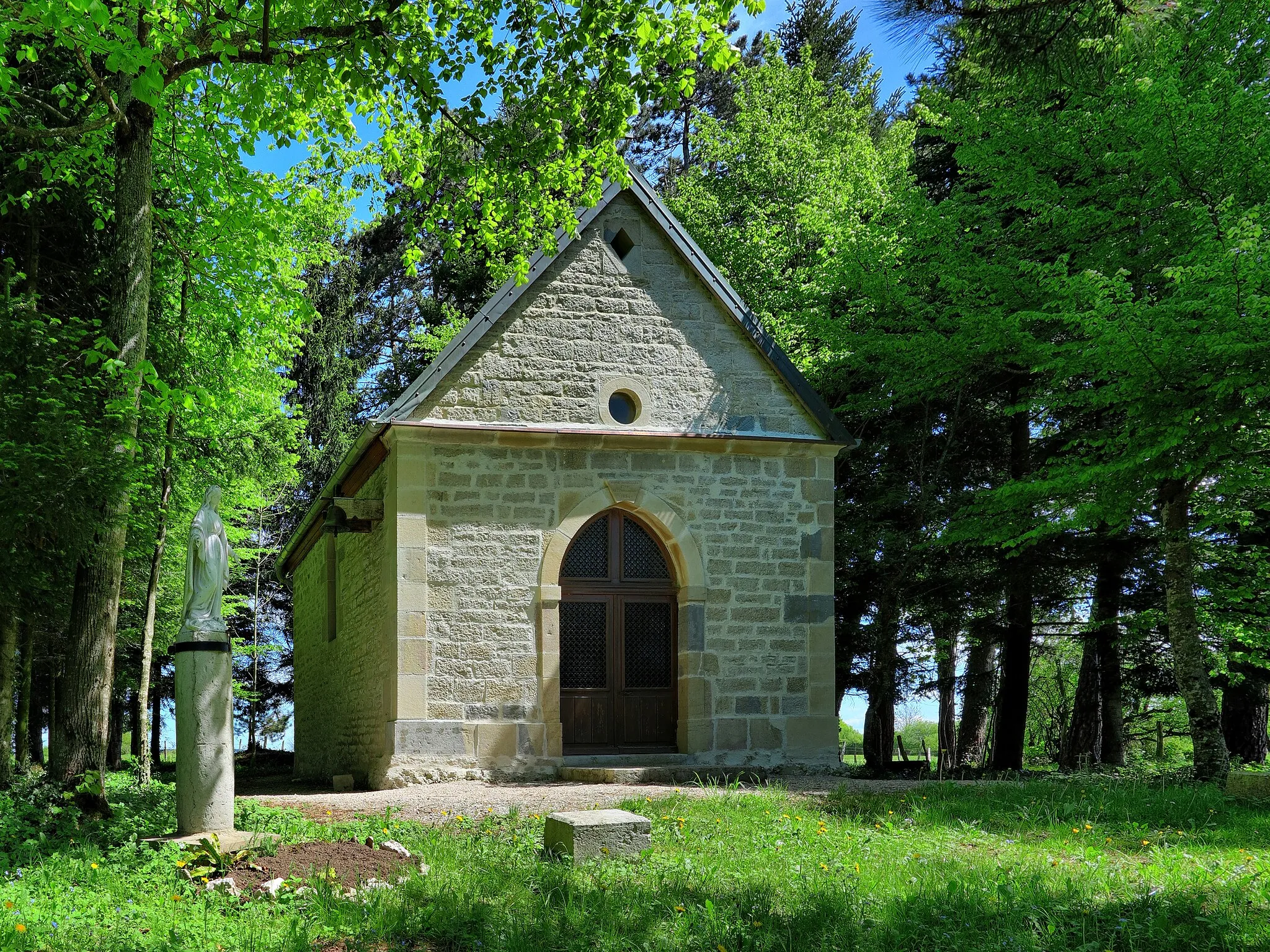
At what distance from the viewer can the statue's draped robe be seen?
25.4ft

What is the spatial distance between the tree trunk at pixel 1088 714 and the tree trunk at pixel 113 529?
45.0ft

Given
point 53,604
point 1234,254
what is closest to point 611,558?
point 53,604

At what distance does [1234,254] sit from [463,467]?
794 centimetres

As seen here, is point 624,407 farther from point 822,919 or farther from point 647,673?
point 822,919

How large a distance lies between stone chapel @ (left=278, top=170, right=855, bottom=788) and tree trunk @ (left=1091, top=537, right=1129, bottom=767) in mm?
4564

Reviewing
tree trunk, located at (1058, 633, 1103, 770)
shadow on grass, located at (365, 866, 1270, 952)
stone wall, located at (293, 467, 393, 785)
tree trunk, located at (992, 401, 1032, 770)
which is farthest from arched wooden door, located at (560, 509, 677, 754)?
tree trunk, located at (1058, 633, 1103, 770)

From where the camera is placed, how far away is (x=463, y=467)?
12.8 metres

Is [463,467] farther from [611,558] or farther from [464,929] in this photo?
[464,929]

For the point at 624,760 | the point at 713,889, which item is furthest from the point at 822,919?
the point at 624,760

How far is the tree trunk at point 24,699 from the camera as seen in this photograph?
656 inches

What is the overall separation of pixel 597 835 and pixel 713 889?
0.99 metres

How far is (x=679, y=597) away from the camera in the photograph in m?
13.5

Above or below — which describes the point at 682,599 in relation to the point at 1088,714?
above

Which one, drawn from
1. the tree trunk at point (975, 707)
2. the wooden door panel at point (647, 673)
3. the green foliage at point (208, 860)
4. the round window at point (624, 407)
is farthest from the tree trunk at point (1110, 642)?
the green foliage at point (208, 860)
